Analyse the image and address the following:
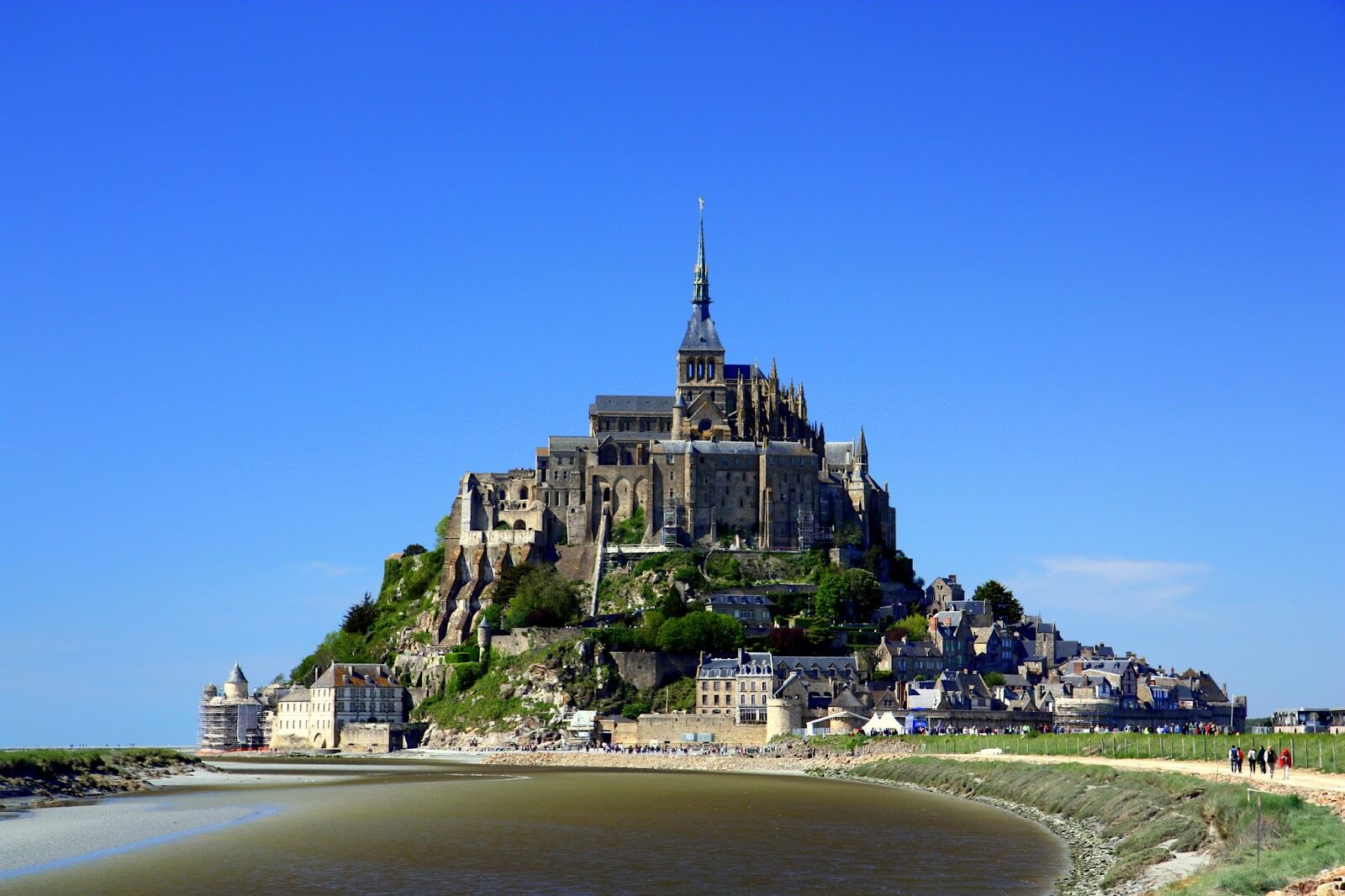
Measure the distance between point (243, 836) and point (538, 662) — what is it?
55.6 meters

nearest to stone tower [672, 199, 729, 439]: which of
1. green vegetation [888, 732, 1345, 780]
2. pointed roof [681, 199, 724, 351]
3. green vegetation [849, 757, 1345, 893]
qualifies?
pointed roof [681, 199, 724, 351]

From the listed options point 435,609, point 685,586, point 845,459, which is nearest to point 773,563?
point 685,586

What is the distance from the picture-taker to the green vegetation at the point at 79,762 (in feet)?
203

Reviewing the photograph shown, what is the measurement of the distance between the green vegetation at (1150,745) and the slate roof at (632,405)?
149ft

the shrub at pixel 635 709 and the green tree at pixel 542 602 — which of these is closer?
the shrub at pixel 635 709

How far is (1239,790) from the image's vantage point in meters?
36.6

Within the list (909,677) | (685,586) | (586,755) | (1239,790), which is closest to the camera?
(1239,790)

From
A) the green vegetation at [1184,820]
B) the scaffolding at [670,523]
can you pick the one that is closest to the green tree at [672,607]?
the scaffolding at [670,523]

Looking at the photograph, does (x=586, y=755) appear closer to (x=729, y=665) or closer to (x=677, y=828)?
(x=729, y=665)

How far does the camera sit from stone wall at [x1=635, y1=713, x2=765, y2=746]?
92938mm

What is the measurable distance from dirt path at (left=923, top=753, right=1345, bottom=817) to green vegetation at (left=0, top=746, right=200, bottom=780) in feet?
121

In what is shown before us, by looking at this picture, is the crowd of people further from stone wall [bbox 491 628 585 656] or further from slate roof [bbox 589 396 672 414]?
slate roof [bbox 589 396 672 414]

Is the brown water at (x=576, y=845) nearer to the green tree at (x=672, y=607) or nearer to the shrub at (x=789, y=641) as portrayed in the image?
the shrub at (x=789, y=641)

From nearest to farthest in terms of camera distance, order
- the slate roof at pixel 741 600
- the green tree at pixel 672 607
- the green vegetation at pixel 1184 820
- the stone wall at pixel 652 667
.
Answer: the green vegetation at pixel 1184 820, the stone wall at pixel 652 667, the green tree at pixel 672 607, the slate roof at pixel 741 600
